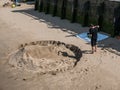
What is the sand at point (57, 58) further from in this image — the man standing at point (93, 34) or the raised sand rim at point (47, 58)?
Result: the man standing at point (93, 34)

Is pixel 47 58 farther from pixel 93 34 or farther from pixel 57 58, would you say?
pixel 93 34

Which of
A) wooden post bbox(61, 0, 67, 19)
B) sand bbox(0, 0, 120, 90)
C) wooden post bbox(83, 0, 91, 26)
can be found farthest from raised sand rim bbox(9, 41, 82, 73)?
wooden post bbox(61, 0, 67, 19)

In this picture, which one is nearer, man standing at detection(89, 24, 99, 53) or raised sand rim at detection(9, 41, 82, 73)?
raised sand rim at detection(9, 41, 82, 73)

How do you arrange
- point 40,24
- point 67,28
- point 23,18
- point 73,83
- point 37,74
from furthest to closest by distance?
1. point 23,18
2. point 40,24
3. point 67,28
4. point 37,74
5. point 73,83

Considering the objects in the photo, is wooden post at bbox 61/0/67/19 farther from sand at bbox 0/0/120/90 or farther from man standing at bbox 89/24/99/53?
man standing at bbox 89/24/99/53

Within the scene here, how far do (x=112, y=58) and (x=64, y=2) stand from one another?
38.8 ft

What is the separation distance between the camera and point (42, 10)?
31.8 meters

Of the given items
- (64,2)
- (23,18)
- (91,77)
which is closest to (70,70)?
(91,77)

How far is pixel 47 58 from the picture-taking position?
1708 centimetres

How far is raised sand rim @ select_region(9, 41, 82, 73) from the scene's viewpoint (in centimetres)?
1596

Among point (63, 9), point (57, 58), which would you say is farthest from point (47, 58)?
point (63, 9)

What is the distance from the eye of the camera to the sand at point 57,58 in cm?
1389

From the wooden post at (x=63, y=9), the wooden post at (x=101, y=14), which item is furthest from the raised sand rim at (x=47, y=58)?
the wooden post at (x=63, y=9)

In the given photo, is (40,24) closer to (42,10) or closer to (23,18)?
(23,18)
